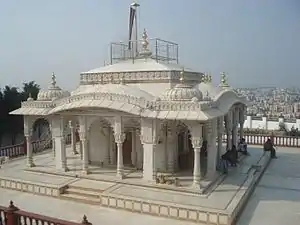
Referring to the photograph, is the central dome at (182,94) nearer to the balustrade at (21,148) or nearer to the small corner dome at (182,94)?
the small corner dome at (182,94)

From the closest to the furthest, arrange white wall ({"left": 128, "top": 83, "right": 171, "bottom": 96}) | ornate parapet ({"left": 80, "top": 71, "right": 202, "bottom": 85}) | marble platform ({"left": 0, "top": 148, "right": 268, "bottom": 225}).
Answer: marble platform ({"left": 0, "top": 148, "right": 268, "bottom": 225}), white wall ({"left": 128, "top": 83, "right": 171, "bottom": 96}), ornate parapet ({"left": 80, "top": 71, "right": 202, "bottom": 85})

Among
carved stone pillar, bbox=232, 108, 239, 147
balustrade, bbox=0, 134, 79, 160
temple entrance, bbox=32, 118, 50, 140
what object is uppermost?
carved stone pillar, bbox=232, 108, 239, 147

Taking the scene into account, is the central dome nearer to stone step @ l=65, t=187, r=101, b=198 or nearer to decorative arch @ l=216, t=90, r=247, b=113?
decorative arch @ l=216, t=90, r=247, b=113

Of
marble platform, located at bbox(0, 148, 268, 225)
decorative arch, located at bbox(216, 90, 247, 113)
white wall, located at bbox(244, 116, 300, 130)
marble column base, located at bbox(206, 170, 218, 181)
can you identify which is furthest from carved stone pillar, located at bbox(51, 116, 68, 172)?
white wall, located at bbox(244, 116, 300, 130)

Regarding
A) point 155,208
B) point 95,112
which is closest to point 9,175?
point 95,112

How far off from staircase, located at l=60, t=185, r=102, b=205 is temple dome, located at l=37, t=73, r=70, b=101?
3.74m

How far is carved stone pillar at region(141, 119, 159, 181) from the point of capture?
10.4 meters

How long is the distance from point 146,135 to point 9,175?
5.36m

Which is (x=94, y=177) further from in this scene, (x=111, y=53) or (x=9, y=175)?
(x=111, y=53)

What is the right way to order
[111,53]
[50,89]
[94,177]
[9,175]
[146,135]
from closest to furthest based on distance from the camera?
[146,135]
[94,177]
[9,175]
[50,89]
[111,53]

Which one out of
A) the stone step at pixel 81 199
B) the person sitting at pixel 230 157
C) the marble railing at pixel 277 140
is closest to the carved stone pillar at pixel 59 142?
the stone step at pixel 81 199

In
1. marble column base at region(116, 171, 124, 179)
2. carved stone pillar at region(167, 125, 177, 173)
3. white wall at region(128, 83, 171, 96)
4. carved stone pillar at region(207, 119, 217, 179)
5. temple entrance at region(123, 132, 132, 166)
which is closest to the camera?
carved stone pillar at region(207, 119, 217, 179)

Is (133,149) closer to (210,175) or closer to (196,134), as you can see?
(210,175)

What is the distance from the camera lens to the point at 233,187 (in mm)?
10336
